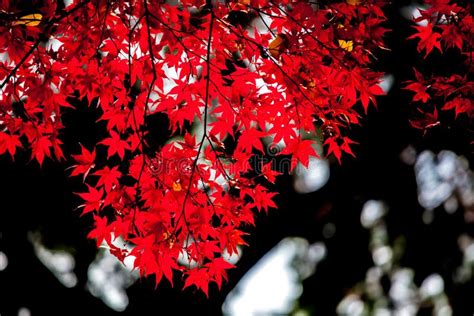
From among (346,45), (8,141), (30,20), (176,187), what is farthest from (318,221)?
(30,20)

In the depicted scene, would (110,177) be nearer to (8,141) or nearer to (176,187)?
(176,187)

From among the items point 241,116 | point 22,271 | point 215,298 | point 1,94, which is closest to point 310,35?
point 241,116

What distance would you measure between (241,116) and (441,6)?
4.16 feet

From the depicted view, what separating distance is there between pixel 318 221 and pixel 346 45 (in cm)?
261

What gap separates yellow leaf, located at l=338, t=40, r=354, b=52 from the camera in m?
2.70

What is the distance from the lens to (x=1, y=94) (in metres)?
2.76

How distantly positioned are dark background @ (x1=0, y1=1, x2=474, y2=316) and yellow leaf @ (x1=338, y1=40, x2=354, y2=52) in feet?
6.10

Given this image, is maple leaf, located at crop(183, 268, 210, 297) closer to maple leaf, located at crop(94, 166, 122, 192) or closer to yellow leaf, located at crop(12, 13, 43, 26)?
maple leaf, located at crop(94, 166, 122, 192)

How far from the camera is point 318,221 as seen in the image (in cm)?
497

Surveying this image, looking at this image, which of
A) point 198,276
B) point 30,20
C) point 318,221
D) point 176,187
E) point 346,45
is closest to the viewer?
point 30,20

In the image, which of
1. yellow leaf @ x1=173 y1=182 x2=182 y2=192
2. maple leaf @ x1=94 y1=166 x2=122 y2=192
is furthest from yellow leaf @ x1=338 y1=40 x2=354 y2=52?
maple leaf @ x1=94 y1=166 x2=122 y2=192

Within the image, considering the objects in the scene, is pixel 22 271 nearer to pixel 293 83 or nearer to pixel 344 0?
pixel 293 83

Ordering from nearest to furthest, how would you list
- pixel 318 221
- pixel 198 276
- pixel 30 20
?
1. pixel 30 20
2. pixel 198 276
3. pixel 318 221

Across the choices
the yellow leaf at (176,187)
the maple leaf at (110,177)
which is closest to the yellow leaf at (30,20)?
the maple leaf at (110,177)
